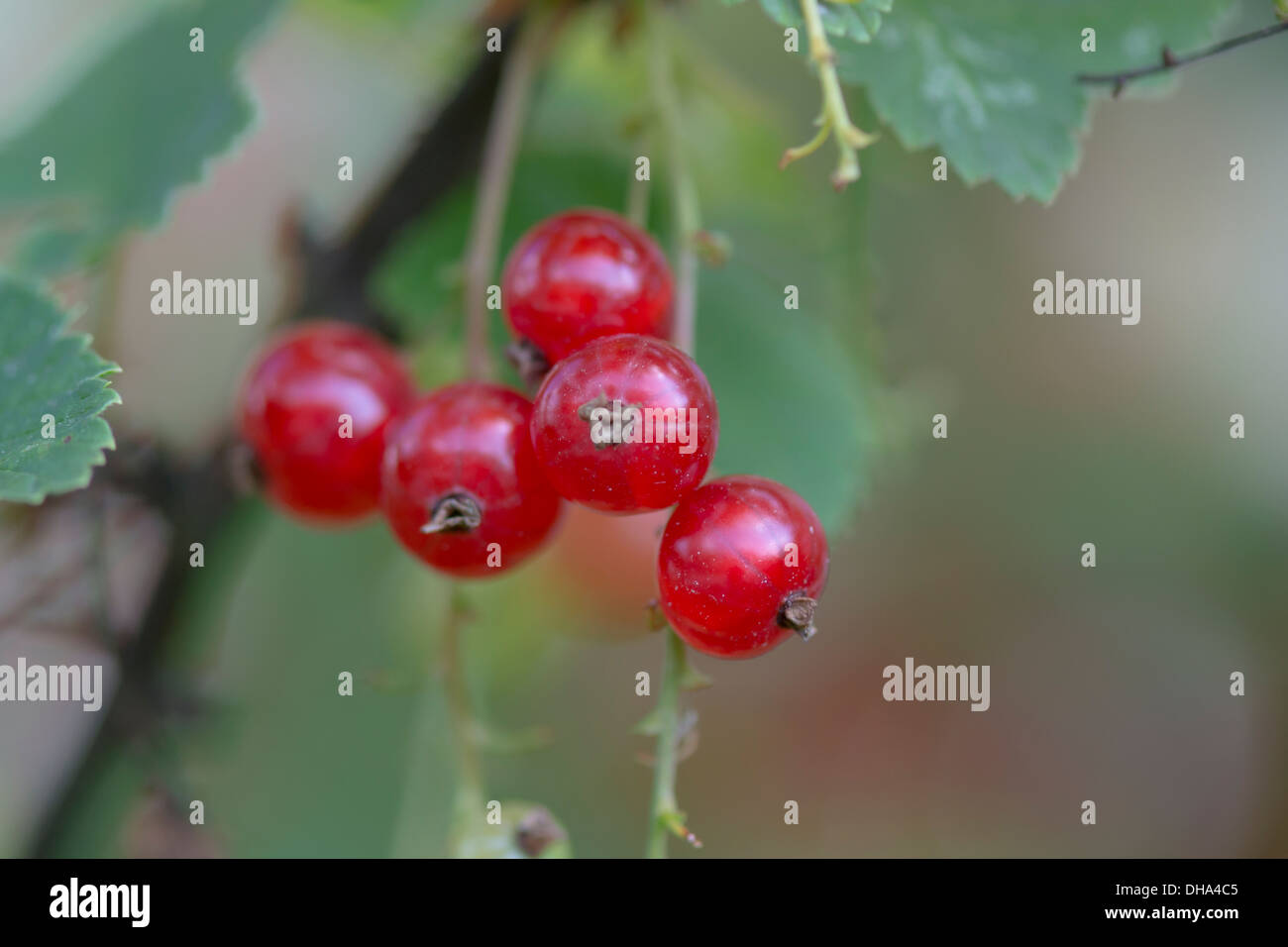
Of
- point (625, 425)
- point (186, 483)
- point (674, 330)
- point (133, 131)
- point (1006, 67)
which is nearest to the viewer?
point (625, 425)

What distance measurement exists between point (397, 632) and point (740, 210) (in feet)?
2.31

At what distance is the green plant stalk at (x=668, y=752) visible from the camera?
52 cm

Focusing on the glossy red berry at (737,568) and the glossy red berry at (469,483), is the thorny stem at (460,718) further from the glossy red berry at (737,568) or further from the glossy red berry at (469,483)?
the glossy red berry at (737,568)

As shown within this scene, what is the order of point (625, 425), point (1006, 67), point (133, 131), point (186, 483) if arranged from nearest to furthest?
point (625, 425), point (1006, 67), point (133, 131), point (186, 483)

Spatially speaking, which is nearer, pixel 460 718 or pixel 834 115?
pixel 834 115

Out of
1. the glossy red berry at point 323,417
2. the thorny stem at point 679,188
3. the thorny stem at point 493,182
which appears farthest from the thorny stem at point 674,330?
the glossy red berry at point 323,417

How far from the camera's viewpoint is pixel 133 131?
93cm

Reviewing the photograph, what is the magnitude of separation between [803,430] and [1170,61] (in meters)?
0.51

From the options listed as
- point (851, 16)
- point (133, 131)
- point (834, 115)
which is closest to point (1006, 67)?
point (851, 16)

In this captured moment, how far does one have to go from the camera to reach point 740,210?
1.22 meters

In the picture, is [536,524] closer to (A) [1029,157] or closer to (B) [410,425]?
(B) [410,425]

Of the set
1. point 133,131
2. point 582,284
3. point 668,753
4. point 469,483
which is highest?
point 133,131

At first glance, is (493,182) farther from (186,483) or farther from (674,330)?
(186,483)
